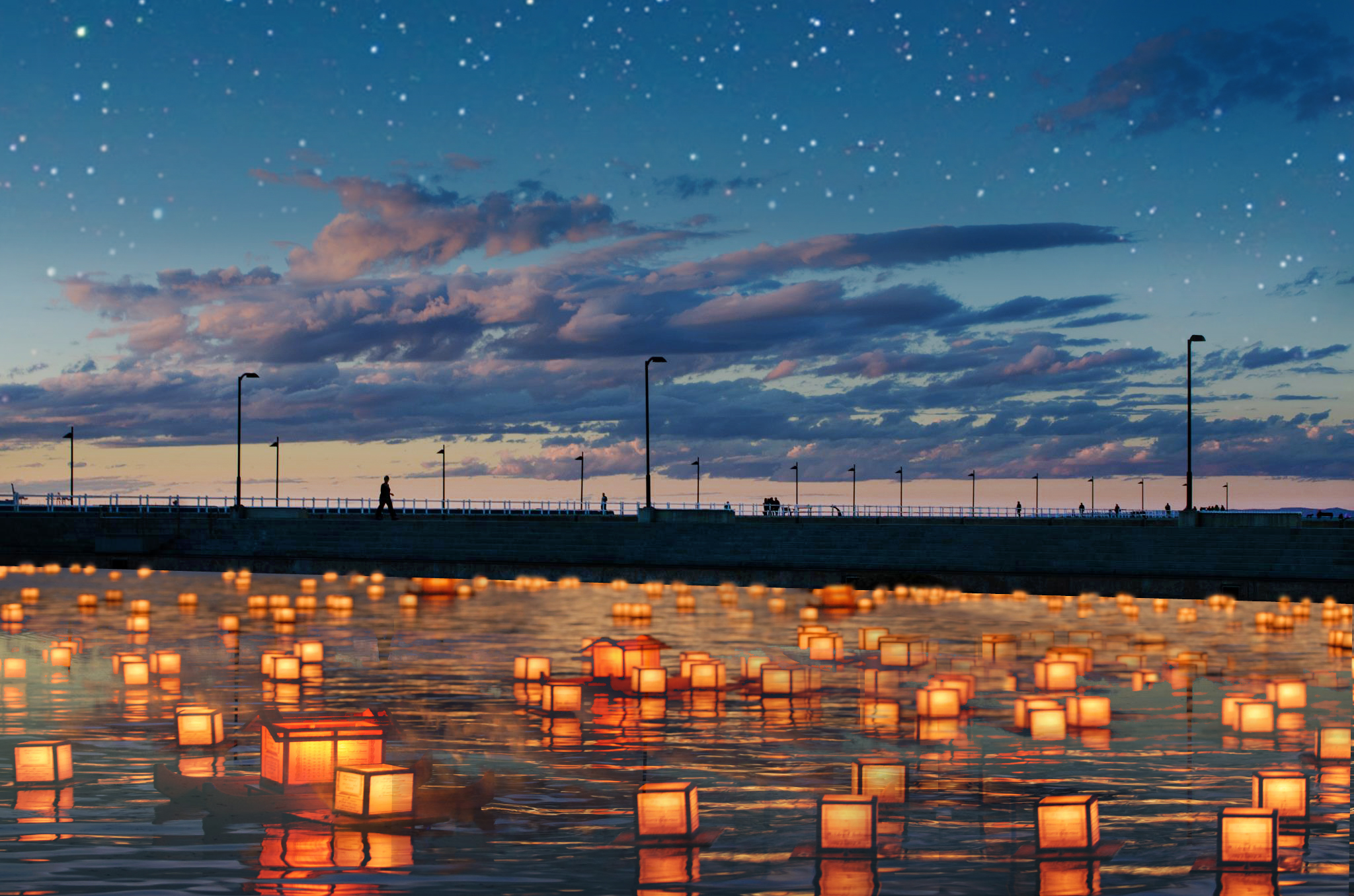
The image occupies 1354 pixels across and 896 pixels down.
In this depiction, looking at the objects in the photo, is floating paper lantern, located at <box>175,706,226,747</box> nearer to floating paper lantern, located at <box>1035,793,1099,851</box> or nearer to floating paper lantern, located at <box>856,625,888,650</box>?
floating paper lantern, located at <box>1035,793,1099,851</box>

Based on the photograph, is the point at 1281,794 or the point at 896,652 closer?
the point at 1281,794

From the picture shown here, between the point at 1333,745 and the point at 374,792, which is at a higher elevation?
the point at 374,792

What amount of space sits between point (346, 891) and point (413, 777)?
2.48 meters

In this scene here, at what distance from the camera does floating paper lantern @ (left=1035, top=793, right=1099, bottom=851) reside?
10797 mm

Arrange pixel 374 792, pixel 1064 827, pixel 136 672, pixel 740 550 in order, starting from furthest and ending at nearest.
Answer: pixel 740 550, pixel 136 672, pixel 374 792, pixel 1064 827

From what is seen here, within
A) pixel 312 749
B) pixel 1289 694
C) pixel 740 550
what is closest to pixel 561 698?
pixel 312 749

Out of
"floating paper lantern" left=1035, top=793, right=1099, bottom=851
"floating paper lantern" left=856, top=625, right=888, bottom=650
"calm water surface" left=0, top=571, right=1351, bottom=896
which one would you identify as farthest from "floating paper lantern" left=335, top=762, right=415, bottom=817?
"floating paper lantern" left=856, top=625, right=888, bottom=650

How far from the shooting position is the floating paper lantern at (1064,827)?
1080 cm

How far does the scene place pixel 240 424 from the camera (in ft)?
242

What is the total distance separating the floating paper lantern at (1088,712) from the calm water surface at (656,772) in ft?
0.92

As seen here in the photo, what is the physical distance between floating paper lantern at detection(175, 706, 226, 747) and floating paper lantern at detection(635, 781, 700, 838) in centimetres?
640

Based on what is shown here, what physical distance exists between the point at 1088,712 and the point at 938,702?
5.72 feet

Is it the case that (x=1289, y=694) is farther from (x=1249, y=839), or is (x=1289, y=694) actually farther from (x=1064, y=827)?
(x=1064, y=827)

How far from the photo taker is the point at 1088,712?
17578mm
